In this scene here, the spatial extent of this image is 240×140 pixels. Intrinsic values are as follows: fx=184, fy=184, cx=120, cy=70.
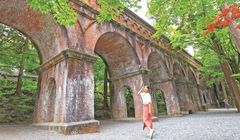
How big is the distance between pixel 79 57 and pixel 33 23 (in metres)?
2.96

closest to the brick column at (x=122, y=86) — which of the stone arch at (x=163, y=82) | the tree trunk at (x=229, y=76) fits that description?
the stone arch at (x=163, y=82)

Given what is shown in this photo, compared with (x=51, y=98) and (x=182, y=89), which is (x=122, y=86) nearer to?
(x=51, y=98)

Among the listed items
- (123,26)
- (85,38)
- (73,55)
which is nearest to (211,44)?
(123,26)

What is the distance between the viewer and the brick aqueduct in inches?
285

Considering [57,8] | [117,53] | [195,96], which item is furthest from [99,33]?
[195,96]

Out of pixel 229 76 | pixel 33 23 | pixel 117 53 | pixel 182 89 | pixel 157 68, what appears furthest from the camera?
pixel 182 89

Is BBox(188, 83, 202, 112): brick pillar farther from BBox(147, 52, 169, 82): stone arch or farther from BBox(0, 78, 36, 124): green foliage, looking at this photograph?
BBox(0, 78, 36, 124): green foliage

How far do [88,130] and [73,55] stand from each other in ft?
10.0

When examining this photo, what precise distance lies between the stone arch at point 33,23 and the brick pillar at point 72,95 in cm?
87

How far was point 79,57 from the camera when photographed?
7.81m

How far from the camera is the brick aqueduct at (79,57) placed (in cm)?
723

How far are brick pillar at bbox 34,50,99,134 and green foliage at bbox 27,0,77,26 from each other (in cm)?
233

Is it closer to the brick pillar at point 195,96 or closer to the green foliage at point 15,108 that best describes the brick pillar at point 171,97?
the brick pillar at point 195,96

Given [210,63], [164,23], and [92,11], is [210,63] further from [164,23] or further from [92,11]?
[92,11]
